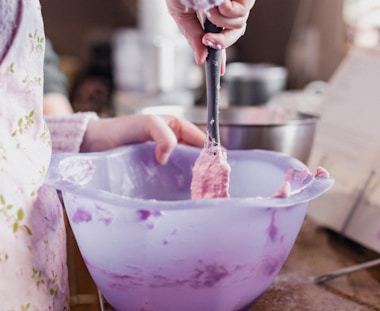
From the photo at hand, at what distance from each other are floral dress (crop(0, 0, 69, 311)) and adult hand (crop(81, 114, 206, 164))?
189 mm

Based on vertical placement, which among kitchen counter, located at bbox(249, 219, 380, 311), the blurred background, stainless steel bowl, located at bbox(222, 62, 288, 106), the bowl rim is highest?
the bowl rim

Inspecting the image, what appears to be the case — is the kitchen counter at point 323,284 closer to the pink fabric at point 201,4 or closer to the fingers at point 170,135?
the fingers at point 170,135

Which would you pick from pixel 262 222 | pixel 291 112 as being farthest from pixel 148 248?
pixel 291 112

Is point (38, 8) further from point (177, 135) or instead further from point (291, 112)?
point (291, 112)

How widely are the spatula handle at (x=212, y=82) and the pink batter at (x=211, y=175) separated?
0.02m

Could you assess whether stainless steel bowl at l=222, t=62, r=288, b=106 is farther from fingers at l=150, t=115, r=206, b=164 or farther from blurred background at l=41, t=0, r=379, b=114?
fingers at l=150, t=115, r=206, b=164

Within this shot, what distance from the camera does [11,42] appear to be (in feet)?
1.56

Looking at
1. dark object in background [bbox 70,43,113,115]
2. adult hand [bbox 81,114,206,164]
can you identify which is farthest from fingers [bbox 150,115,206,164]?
dark object in background [bbox 70,43,113,115]

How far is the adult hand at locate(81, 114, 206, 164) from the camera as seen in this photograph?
0.68 meters

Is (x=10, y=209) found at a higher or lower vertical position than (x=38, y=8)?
lower

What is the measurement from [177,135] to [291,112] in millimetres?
260

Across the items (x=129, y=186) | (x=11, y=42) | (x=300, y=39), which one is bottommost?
(x=300, y=39)

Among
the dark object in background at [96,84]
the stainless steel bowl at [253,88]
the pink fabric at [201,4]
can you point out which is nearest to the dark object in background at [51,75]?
the stainless steel bowl at [253,88]

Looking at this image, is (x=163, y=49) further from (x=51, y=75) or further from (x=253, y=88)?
(x=51, y=75)
